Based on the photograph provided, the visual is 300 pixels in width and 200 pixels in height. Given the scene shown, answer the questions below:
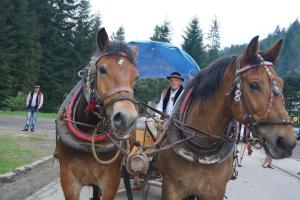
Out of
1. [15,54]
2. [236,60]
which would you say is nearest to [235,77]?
[236,60]

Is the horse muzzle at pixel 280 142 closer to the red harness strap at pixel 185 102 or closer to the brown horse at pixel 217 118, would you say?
the brown horse at pixel 217 118

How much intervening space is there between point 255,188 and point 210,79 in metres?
6.17

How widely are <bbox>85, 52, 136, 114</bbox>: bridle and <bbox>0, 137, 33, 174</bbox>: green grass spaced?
15.8 ft

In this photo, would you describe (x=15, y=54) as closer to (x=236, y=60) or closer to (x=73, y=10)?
(x=73, y=10)

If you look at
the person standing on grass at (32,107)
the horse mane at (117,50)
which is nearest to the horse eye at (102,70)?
the horse mane at (117,50)

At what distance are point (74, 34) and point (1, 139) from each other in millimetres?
35086

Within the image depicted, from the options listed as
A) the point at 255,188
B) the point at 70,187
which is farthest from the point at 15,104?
the point at 70,187

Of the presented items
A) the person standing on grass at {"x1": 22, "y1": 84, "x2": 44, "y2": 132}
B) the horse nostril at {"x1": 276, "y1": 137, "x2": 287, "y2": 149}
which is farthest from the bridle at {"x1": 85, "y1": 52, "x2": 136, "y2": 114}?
the person standing on grass at {"x1": 22, "y1": 84, "x2": 44, "y2": 132}

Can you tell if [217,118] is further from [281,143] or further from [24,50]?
[24,50]

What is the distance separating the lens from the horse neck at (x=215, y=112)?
4.16m

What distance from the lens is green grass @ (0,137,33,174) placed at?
8995 mm

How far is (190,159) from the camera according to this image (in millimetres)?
4309

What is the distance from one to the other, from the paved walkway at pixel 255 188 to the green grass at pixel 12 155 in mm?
1029

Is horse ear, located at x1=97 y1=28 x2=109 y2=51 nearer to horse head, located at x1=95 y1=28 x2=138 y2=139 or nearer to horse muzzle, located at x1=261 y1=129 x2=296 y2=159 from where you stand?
horse head, located at x1=95 y1=28 x2=138 y2=139
